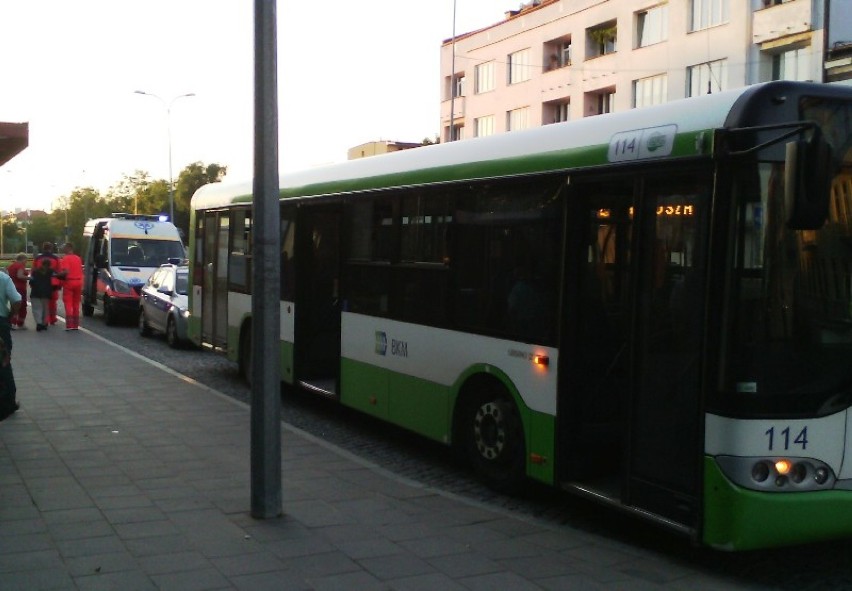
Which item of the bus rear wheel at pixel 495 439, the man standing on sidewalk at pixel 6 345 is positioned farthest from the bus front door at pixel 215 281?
the bus rear wheel at pixel 495 439

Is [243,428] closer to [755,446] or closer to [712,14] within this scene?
[755,446]

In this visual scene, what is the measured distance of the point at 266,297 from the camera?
6.92 m

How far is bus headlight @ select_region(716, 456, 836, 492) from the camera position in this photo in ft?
18.4

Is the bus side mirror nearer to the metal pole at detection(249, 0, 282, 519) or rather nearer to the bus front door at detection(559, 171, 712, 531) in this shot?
the bus front door at detection(559, 171, 712, 531)

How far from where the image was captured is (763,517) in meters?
5.58

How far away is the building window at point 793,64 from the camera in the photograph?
3412 cm

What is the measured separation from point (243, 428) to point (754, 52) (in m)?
31.5

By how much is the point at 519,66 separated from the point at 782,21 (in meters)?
18.9

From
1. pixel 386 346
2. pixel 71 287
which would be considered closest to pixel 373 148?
pixel 71 287

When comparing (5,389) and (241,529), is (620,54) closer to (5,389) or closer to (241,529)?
(5,389)

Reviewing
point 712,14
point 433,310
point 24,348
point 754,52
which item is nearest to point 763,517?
point 433,310

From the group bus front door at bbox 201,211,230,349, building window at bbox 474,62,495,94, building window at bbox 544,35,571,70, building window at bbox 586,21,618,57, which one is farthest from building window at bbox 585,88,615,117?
bus front door at bbox 201,211,230,349

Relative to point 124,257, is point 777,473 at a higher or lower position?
lower

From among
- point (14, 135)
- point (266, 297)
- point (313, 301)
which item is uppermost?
point (14, 135)
